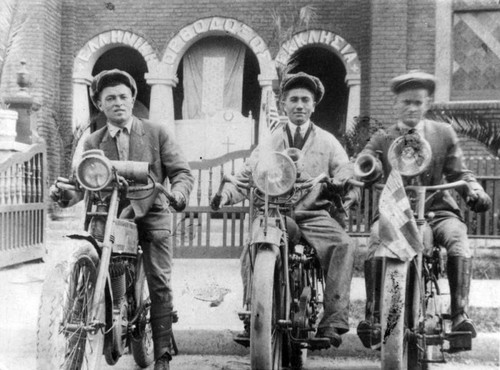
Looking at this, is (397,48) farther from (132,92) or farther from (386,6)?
(132,92)

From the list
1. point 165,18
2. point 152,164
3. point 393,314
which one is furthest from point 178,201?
point 165,18

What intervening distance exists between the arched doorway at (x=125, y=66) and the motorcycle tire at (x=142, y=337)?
337 inches

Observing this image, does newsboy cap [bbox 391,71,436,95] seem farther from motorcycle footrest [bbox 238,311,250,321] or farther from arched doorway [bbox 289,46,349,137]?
arched doorway [bbox 289,46,349,137]

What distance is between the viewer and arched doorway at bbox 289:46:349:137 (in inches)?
508

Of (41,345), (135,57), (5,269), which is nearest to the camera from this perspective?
(41,345)

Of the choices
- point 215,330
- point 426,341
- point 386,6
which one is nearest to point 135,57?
point 386,6

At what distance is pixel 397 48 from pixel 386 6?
0.72 metres

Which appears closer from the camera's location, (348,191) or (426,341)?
(426,341)

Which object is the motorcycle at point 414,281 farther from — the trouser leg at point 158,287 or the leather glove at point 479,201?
the trouser leg at point 158,287

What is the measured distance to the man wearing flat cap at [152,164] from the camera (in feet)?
12.0

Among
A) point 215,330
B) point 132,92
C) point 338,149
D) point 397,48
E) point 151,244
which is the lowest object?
point 215,330

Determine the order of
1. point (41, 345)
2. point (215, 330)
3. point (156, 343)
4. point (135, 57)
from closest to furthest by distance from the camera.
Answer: point (41, 345) → point (156, 343) → point (215, 330) → point (135, 57)

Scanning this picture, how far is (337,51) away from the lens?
11008 millimetres

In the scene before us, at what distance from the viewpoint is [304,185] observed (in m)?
3.49
